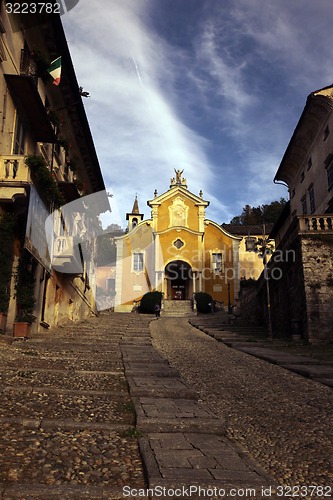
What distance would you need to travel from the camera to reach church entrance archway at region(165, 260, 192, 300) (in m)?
39.5

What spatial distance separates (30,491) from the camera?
2.61 meters

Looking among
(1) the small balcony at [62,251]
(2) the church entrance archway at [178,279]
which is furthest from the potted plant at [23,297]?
(2) the church entrance archway at [178,279]

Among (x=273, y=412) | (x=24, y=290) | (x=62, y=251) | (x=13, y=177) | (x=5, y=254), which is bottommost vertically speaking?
(x=273, y=412)

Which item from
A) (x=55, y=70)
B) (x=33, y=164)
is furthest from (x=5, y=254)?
(x=55, y=70)

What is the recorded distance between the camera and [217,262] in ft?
130

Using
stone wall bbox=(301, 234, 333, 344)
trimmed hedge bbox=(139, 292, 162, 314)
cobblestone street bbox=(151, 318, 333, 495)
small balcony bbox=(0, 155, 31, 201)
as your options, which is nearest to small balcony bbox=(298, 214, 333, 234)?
stone wall bbox=(301, 234, 333, 344)

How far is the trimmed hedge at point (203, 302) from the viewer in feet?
113

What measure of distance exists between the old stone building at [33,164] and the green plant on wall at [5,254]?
1.0 inches

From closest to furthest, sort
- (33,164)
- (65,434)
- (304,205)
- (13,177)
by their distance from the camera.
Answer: (65,434) < (13,177) < (33,164) < (304,205)

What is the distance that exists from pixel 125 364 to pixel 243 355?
15.8 ft

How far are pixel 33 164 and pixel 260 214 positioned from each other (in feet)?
197

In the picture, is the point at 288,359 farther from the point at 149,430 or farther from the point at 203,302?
the point at 203,302

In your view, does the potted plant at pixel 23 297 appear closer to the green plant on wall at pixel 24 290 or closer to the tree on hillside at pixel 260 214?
the green plant on wall at pixel 24 290

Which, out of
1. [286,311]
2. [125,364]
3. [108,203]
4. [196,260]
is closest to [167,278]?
[196,260]
